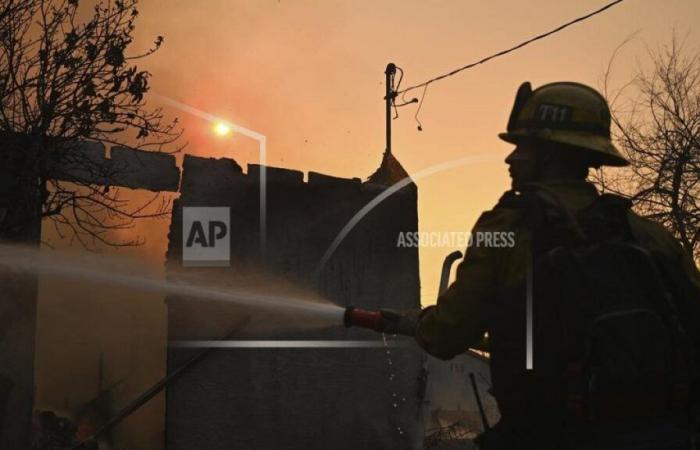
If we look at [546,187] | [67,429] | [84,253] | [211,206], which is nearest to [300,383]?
[211,206]

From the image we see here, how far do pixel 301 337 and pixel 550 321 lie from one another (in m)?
5.69

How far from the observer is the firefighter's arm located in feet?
9.43

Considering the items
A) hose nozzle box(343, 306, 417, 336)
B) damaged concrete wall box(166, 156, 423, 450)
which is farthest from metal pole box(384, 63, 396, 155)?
hose nozzle box(343, 306, 417, 336)

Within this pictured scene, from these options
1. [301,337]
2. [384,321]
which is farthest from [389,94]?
[384,321]

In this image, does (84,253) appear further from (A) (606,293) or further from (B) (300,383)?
(A) (606,293)

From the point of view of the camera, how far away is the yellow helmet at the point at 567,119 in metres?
3.11

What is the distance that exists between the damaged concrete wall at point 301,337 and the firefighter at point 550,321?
204 inches

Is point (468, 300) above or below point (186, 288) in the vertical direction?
above

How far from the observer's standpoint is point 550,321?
9.20 ft

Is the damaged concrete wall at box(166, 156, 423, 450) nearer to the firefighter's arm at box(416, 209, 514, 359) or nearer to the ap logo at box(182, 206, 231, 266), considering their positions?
the ap logo at box(182, 206, 231, 266)

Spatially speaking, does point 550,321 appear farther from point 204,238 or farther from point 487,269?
point 204,238

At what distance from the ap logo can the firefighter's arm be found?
207 inches

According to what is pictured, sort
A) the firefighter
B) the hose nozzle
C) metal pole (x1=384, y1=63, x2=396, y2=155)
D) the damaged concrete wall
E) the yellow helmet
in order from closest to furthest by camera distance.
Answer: the firefighter
the yellow helmet
the hose nozzle
the damaged concrete wall
metal pole (x1=384, y1=63, x2=396, y2=155)

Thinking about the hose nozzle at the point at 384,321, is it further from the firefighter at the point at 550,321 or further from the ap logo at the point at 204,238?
the ap logo at the point at 204,238
